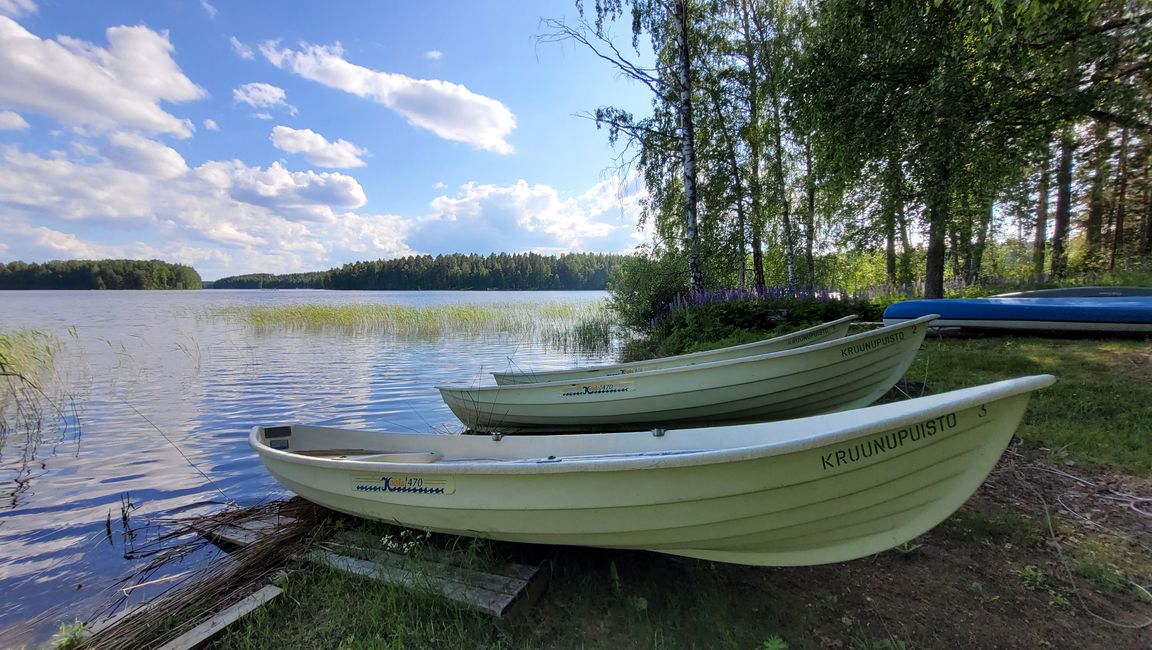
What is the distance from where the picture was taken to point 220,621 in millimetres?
2238

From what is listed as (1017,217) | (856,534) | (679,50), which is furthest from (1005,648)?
(1017,217)

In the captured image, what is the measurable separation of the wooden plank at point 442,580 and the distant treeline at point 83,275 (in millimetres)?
87332

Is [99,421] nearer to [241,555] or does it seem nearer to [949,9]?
[241,555]

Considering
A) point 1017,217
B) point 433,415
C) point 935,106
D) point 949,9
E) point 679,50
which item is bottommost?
point 433,415

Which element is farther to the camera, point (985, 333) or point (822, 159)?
point (822, 159)

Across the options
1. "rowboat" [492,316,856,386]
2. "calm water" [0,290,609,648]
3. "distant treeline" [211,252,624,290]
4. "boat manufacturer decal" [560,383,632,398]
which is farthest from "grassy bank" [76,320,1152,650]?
"distant treeline" [211,252,624,290]

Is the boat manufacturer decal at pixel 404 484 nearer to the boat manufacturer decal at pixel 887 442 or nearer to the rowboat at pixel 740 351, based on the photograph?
the boat manufacturer decal at pixel 887 442

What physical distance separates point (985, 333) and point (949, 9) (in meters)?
5.25

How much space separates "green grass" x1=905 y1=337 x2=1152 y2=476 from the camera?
3.41 metres

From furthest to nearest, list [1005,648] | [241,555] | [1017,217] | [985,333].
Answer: [1017,217]
[985,333]
[241,555]
[1005,648]

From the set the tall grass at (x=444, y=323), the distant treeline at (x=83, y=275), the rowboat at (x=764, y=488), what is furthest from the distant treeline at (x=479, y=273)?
Answer: the rowboat at (x=764, y=488)

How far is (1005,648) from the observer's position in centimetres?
183

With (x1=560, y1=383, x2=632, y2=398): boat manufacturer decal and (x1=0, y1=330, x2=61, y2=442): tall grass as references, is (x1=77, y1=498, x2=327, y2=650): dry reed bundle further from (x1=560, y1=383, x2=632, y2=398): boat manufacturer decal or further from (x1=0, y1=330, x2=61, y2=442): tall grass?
(x1=0, y1=330, x2=61, y2=442): tall grass

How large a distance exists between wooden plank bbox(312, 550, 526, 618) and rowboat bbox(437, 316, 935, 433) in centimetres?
280
